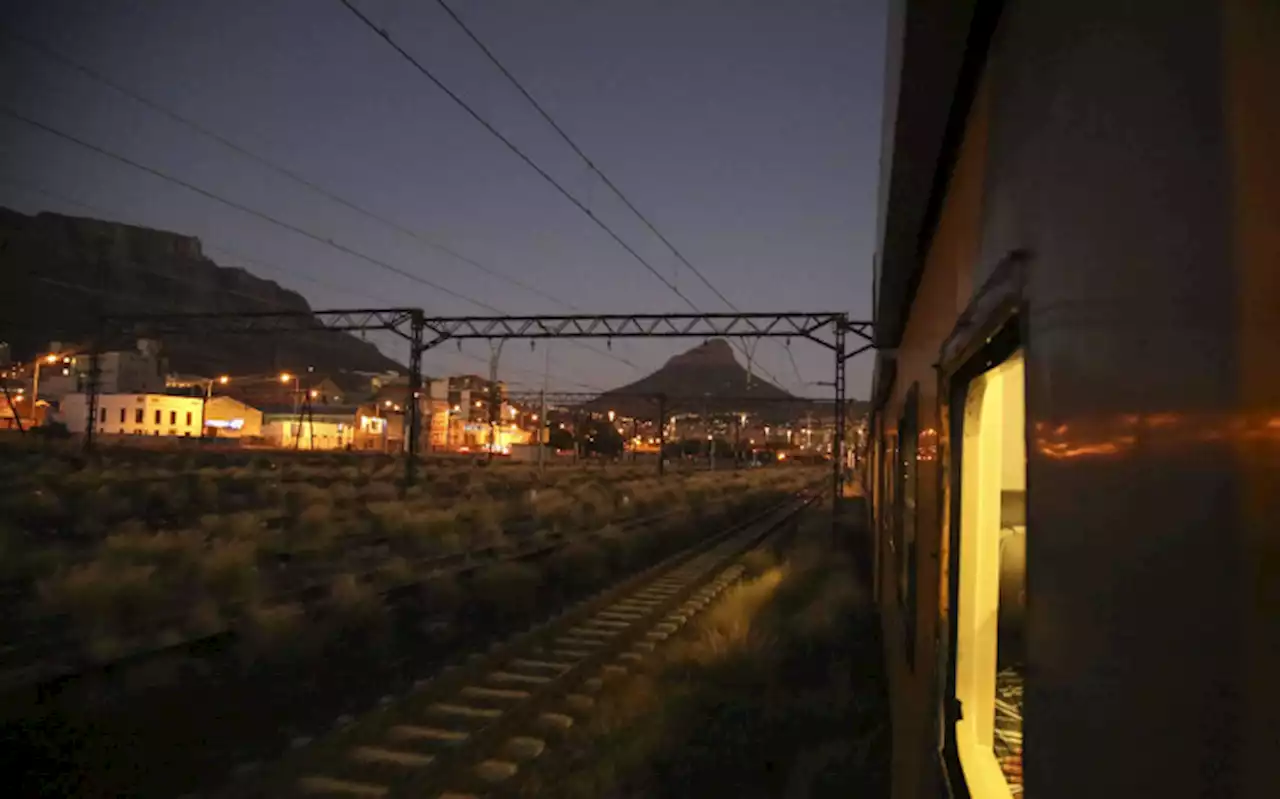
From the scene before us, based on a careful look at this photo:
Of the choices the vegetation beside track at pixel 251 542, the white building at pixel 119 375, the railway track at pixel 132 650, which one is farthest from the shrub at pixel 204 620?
the white building at pixel 119 375

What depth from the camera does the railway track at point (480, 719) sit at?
289 inches

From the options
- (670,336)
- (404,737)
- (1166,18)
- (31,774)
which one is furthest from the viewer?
(670,336)

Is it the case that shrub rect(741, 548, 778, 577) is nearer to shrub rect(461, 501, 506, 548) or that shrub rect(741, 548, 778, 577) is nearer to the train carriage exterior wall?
shrub rect(461, 501, 506, 548)

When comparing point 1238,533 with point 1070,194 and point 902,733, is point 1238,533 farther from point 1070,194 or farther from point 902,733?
point 902,733

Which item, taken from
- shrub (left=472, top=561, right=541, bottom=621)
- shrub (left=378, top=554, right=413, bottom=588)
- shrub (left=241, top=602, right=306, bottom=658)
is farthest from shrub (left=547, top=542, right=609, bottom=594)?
shrub (left=241, top=602, right=306, bottom=658)

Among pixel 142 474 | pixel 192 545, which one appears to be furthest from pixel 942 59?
pixel 142 474

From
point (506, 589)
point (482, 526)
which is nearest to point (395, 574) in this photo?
point (506, 589)

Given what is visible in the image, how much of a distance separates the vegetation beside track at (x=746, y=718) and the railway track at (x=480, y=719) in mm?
309

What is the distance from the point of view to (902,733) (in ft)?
17.1

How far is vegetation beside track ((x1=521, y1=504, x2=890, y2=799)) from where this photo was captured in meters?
8.05

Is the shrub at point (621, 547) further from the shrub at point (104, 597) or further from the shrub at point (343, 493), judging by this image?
the shrub at point (343, 493)

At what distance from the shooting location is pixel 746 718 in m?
9.87

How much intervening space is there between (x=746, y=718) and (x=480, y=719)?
242 centimetres

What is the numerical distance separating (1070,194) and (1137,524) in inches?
22.8
